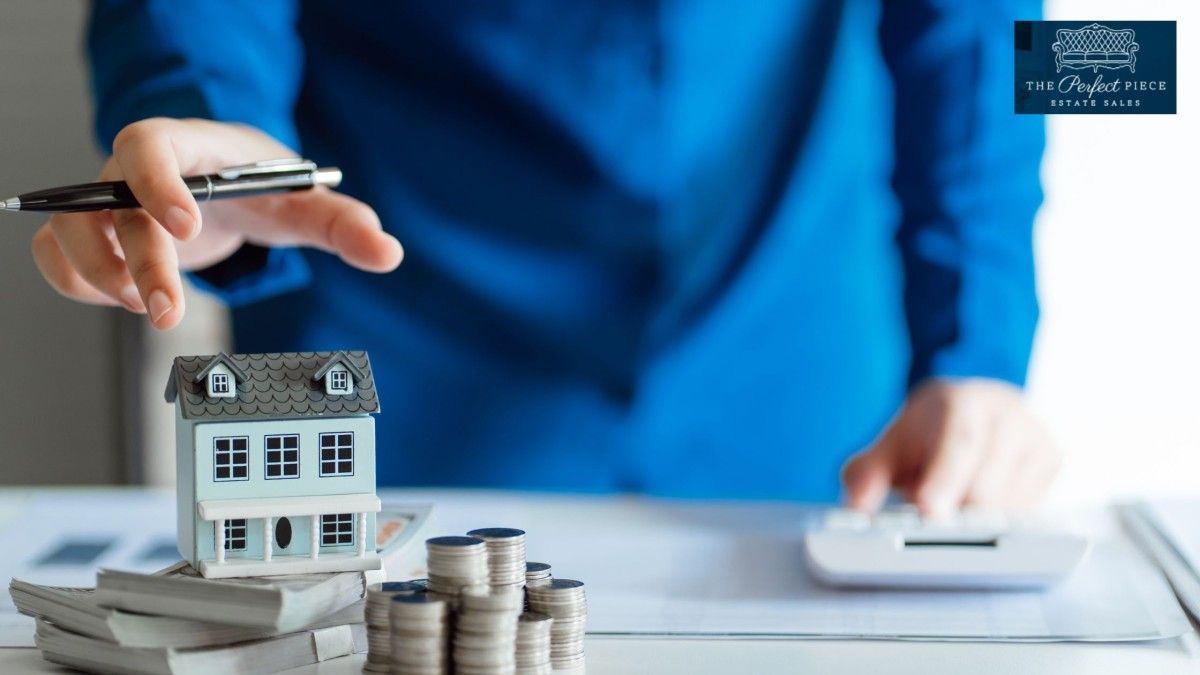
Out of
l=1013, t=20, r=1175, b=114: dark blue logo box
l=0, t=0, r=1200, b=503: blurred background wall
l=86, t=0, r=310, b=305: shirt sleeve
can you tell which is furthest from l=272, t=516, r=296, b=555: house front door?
l=0, t=0, r=1200, b=503: blurred background wall

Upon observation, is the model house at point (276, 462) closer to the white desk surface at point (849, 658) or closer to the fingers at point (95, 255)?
the white desk surface at point (849, 658)

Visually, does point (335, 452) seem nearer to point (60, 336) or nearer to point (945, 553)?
point (945, 553)

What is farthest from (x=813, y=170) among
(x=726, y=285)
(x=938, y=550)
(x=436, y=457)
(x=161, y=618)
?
(x=161, y=618)

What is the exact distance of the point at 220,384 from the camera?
16.6 inches

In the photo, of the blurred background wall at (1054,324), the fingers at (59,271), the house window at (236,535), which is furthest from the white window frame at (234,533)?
the blurred background wall at (1054,324)

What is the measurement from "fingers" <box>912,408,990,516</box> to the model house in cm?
30

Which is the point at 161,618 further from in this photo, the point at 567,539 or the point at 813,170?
the point at 813,170

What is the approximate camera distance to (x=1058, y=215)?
0.98m

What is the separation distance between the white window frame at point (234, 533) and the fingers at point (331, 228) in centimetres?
18

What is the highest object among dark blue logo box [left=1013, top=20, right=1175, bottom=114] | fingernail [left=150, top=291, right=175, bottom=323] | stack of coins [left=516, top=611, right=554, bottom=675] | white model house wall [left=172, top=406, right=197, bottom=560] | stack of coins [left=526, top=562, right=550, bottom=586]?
dark blue logo box [left=1013, top=20, right=1175, bottom=114]

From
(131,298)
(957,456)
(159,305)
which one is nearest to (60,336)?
(131,298)

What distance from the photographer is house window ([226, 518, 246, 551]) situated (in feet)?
1.40

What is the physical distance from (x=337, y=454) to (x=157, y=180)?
15 centimetres

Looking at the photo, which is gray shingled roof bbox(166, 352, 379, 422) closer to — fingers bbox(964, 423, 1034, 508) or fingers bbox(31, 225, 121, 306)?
fingers bbox(31, 225, 121, 306)
